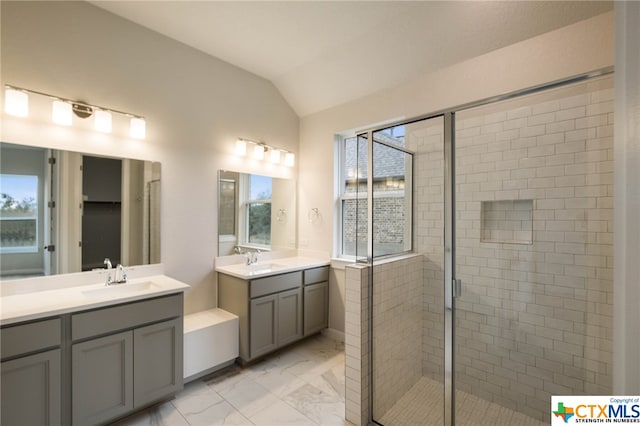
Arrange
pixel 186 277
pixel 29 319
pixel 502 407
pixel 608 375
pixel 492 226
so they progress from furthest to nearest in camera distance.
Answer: pixel 186 277 < pixel 492 226 < pixel 502 407 < pixel 608 375 < pixel 29 319

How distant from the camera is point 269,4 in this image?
231cm

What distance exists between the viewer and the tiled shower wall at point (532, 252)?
1989mm

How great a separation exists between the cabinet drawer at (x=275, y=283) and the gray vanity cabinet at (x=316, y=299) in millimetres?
145

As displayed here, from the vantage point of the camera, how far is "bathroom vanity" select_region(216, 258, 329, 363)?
8.89 feet

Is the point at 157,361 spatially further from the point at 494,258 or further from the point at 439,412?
the point at 494,258

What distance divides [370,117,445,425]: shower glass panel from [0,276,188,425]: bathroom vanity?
5.07 feet

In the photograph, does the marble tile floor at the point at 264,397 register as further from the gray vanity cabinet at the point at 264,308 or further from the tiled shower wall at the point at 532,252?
the tiled shower wall at the point at 532,252

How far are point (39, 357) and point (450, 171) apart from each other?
2.71 m

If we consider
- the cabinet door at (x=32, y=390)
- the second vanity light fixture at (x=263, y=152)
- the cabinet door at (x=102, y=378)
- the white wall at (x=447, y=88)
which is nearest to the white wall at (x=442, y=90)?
the white wall at (x=447, y=88)

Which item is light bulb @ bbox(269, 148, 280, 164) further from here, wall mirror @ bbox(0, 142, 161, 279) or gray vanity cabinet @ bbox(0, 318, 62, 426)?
gray vanity cabinet @ bbox(0, 318, 62, 426)

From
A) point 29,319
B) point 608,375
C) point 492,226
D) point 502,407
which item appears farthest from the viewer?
point 492,226

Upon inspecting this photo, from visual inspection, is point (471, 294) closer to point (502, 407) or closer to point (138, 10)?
point (502, 407)

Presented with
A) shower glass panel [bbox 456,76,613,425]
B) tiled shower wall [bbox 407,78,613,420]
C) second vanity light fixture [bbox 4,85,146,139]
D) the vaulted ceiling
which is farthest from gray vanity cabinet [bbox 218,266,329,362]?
the vaulted ceiling

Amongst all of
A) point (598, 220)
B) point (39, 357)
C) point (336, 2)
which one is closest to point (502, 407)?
point (598, 220)
